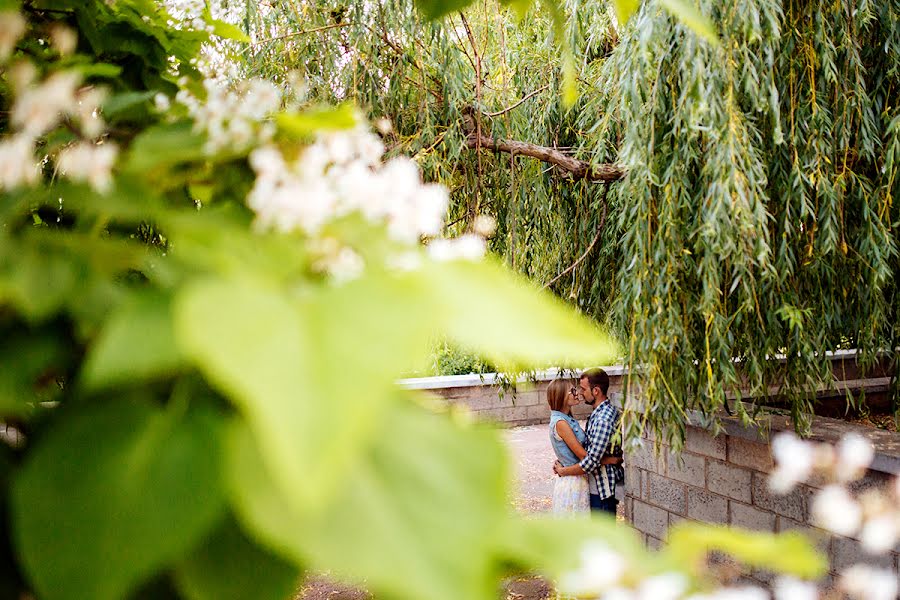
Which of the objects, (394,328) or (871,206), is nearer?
(394,328)

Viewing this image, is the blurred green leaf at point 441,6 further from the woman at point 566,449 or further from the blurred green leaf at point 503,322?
the woman at point 566,449

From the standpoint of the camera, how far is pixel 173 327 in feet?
0.91

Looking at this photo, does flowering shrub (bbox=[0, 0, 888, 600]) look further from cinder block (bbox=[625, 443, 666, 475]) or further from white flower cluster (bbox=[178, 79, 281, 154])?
cinder block (bbox=[625, 443, 666, 475])

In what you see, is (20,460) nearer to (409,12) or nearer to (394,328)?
(394,328)

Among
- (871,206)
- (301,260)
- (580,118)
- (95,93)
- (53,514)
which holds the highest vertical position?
(580,118)

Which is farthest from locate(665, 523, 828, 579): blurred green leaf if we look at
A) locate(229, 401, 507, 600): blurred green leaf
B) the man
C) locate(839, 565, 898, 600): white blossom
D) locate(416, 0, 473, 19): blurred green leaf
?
the man

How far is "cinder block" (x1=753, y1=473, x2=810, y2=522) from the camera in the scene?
10.5ft

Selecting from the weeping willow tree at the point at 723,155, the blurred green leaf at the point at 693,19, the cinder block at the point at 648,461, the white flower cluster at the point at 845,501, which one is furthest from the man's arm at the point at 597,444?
the blurred green leaf at the point at 693,19

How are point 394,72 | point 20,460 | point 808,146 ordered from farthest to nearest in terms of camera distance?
point 394,72 < point 808,146 < point 20,460

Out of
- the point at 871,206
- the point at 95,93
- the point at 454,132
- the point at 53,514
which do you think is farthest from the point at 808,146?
the point at 53,514

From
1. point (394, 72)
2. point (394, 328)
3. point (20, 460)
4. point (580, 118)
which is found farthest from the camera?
point (580, 118)

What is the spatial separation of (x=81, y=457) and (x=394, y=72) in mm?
3120

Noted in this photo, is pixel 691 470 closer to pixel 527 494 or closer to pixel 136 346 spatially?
pixel 527 494

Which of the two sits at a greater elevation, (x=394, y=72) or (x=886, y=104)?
(x=394, y=72)
